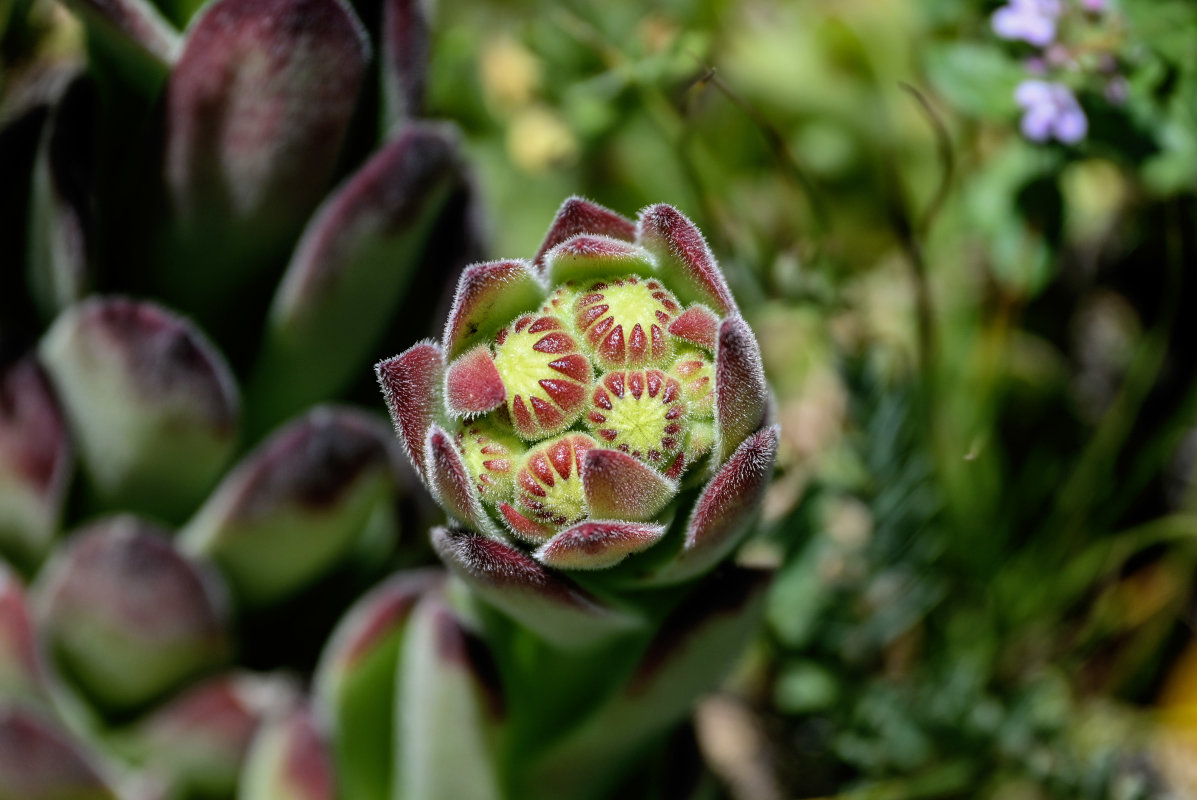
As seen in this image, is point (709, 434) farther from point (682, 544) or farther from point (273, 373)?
point (273, 373)

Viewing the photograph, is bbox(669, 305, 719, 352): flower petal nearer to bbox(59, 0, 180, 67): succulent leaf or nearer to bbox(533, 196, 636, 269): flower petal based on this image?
bbox(533, 196, 636, 269): flower petal

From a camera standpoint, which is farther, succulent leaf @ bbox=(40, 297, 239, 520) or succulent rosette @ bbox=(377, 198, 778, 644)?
succulent leaf @ bbox=(40, 297, 239, 520)

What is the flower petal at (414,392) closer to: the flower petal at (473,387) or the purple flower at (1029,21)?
the flower petal at (473,387)

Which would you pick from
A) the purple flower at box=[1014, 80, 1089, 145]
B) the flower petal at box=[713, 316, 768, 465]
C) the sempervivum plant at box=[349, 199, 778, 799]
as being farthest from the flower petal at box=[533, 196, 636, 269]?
the purple flower at box=[1014, 80, 1089, 145]

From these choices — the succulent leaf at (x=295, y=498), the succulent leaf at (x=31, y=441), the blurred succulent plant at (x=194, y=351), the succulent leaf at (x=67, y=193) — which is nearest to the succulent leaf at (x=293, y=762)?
the blurred succulent plant at (x=194, y=351)

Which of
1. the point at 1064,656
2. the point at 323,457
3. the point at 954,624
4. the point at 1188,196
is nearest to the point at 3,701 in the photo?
the point at 323,457

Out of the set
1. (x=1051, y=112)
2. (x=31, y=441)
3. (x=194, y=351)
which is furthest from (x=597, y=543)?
(x=1051, y=112)

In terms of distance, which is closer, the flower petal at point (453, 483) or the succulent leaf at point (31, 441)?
the flower petal at point (453, 483)
